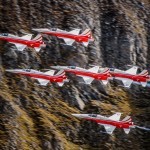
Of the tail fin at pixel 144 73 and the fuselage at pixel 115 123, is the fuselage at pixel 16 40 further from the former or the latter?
the tail fin at pixel 144 73

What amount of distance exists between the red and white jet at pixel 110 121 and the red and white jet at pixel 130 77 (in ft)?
19.7

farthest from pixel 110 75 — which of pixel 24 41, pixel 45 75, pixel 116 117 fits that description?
pixel 24 41

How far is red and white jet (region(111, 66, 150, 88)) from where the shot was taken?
63.0m

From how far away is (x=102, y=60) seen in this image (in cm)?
6644

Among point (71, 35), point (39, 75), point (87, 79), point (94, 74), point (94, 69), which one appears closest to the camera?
point (39, 75)

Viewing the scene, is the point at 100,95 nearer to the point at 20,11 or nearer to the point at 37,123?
the point at 37,123

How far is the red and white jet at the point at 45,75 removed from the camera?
5825 cm

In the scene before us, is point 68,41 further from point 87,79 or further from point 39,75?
point 39,75

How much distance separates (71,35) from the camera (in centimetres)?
6278

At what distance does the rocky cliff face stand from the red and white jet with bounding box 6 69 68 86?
0.84 m

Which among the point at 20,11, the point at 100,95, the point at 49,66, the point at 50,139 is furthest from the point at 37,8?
the point at 50,139

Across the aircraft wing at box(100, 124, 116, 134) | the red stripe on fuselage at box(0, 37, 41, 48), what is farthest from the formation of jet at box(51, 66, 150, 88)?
the aircraft wing at box(100, 124, 116, 134)

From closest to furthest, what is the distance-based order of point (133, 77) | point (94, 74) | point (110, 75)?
point (94, 74), point (110, 75), point (133, 77)

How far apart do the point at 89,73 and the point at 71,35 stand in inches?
216
